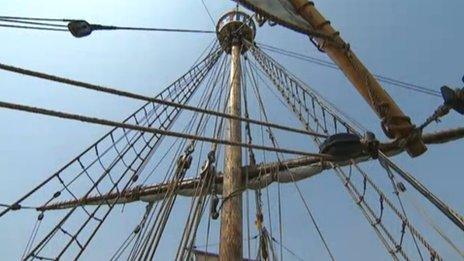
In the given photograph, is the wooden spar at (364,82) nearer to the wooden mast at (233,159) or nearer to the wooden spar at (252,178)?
the wooden spar at (252,178)

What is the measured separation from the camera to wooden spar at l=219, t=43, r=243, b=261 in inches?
225

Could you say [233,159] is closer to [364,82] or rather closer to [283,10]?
[283,10]

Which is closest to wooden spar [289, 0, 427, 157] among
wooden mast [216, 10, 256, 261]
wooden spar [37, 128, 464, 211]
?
wooden spar [37, 128, 464, 211]

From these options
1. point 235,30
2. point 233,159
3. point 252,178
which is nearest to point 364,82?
point 233,159

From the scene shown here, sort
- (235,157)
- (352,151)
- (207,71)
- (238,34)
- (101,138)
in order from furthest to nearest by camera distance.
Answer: (238,34), (207,71), (101,138), (235,157), (352,151)

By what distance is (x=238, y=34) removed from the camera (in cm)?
1173

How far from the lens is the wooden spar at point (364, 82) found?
4.18 metres

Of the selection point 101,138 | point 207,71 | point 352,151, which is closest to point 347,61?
point 352,151

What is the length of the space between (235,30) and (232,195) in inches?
→ 255

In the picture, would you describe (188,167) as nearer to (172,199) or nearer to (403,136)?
(172,199)

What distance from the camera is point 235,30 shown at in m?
11.7

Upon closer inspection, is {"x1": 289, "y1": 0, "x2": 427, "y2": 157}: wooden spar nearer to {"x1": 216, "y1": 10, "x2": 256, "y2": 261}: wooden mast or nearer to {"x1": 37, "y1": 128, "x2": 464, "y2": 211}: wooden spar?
{"x1": 37, "y1": 128, "x2": 464, "y2": 211}: wooden spar

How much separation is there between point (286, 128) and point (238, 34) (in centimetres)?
854

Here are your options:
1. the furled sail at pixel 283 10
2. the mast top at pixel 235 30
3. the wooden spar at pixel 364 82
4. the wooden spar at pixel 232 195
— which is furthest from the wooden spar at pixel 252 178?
the mast top at pixel 235 30
